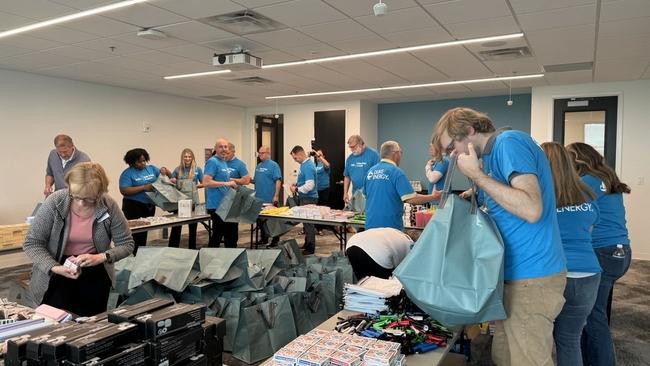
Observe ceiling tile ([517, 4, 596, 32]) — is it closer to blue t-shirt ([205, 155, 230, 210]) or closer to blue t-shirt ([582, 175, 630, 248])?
blue t-shirt ([582, 175, 630, 248])

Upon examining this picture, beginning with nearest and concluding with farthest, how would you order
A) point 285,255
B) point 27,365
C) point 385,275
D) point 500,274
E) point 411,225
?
1. point 27,365
2. point 500,274
3. point 385,275
4. point 285,255
5. point 411,225

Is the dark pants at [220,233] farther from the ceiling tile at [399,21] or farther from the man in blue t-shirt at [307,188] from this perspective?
the ceiling tile at [399,21]

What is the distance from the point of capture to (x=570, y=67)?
5746 millimetres

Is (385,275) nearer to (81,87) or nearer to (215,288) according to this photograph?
(215,288)

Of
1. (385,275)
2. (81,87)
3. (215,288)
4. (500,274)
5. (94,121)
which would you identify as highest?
(81,87)

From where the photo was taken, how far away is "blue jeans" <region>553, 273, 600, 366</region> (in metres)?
1.88

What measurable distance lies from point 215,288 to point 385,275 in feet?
4.01

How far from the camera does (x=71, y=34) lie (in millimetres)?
4371

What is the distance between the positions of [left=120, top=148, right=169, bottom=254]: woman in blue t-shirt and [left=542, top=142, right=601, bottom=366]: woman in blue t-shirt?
4.68 metres

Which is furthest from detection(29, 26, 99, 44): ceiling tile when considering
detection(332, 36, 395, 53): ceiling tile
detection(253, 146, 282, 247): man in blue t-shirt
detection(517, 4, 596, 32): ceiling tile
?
detection(517, 4, 596, 32): ceiling tile

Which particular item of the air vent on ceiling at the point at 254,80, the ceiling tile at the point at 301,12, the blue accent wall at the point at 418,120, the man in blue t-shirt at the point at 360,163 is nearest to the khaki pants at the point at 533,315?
the ceiling tile at the point at 301,12

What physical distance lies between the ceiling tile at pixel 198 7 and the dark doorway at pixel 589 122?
5.60 m

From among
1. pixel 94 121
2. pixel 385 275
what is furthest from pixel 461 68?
pixel 94 121

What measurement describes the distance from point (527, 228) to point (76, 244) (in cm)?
226
